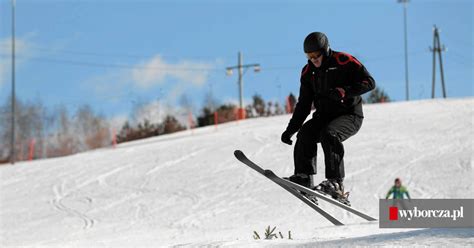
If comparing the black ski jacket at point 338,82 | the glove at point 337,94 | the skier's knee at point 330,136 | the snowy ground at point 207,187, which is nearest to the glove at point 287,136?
the black ski jacket at point 338,82

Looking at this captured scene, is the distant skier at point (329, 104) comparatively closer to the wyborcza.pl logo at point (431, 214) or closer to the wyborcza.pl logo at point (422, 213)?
the wyborcza.pl logo at point (431, 214)

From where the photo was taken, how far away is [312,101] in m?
6.73

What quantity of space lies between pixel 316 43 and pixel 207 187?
1114 centimetres

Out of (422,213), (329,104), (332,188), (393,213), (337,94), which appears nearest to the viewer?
(337,94)

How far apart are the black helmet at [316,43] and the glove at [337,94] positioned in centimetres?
40

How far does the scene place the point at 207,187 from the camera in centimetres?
1694

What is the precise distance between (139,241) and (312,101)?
3832 mm

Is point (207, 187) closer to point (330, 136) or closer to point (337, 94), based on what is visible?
point (330, 136)

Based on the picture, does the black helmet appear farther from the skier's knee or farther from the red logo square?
the red logo square

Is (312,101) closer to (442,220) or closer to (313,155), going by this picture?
(313,155)

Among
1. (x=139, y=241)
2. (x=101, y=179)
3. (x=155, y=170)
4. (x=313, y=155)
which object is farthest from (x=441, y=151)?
(x=313, y=155)

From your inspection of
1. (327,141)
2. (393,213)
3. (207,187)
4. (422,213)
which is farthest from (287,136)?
(207,187)

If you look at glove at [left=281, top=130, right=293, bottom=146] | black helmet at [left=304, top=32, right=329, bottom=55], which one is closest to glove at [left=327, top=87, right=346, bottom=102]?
black helmet at [left=304, top=32, right=329, bottom=55]

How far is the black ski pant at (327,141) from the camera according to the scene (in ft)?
20.7
